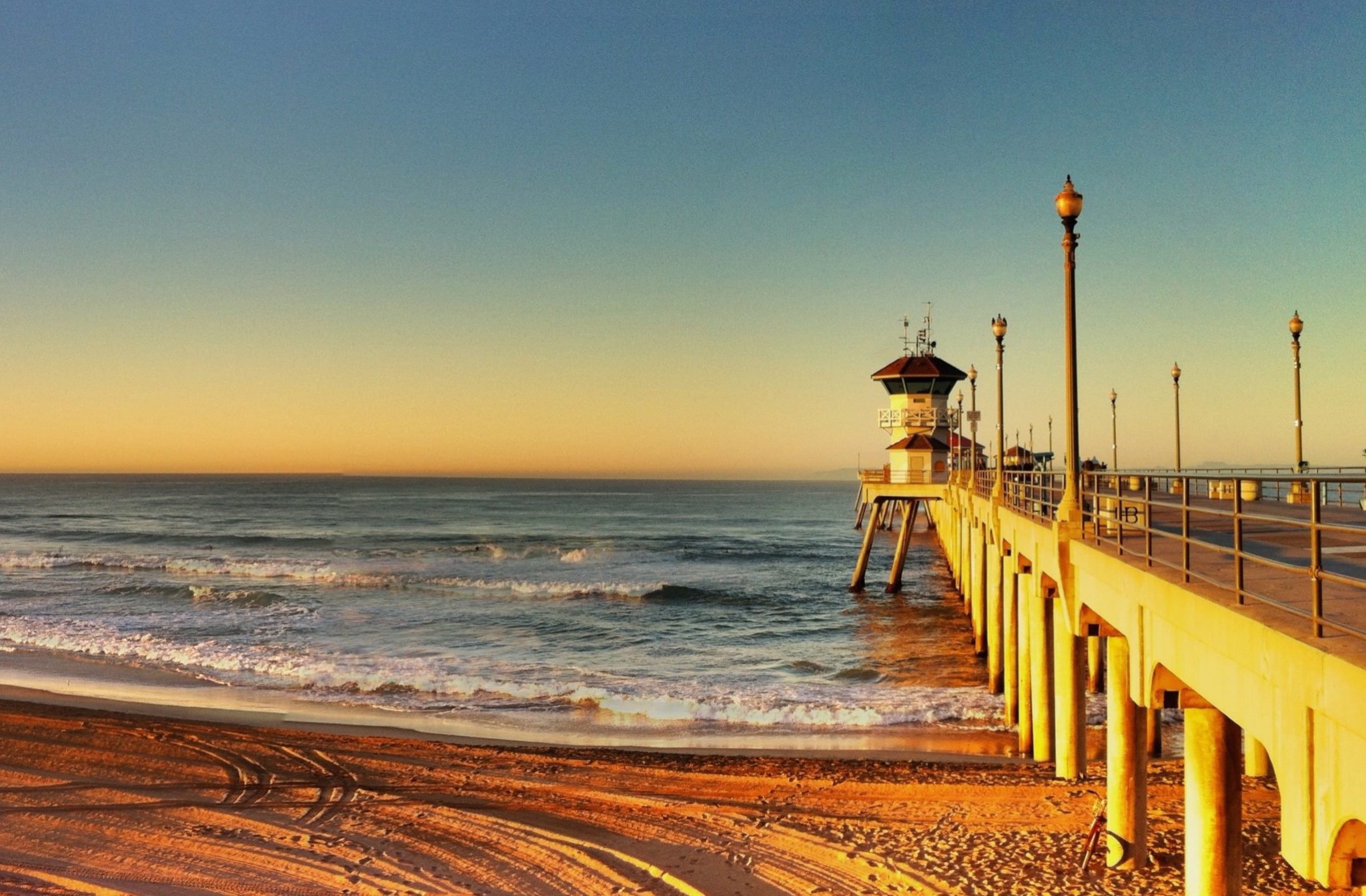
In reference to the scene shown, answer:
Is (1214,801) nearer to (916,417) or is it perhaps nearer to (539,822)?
(539,822)

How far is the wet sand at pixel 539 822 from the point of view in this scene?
29.5 ft

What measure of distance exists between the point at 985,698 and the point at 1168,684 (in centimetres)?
1155

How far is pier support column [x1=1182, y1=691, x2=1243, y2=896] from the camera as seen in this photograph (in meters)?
6.06

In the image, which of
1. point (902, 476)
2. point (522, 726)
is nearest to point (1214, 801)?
point (522, 726)

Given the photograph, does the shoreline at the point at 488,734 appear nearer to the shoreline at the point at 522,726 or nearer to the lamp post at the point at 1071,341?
the shoreline at the point at 522,726

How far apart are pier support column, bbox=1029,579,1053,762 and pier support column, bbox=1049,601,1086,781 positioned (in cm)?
33

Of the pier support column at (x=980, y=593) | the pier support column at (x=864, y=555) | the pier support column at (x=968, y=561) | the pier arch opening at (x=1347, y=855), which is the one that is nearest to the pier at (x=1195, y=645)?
the pier arch opening at (x=1347, y=855)

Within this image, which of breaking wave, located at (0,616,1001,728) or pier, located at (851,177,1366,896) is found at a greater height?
pier, located at (851,177,1366,896)

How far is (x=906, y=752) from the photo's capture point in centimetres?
1388

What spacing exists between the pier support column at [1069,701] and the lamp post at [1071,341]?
1.23 metres

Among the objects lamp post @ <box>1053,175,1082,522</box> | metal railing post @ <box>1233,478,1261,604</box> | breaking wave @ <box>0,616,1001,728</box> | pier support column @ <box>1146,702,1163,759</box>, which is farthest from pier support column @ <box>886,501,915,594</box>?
metal railing post @ <box>1233,478,1261,604</box>

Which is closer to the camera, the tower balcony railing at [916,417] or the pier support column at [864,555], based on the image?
the pier support column at [864,555]

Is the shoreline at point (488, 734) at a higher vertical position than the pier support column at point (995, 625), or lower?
lower

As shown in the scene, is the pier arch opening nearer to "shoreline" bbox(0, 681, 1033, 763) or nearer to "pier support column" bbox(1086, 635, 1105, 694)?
"shoreline" bbox(0, 681, 1033, 763)
